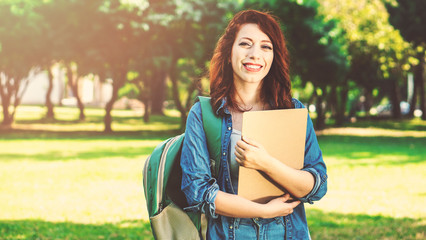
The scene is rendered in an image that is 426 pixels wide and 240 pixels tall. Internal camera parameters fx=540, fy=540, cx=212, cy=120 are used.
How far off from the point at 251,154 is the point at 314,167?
0.35 meters

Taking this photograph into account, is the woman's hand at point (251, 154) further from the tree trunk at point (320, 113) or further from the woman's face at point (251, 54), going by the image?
the tree trunk at point (320, 113)

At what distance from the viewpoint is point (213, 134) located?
219 centimetres

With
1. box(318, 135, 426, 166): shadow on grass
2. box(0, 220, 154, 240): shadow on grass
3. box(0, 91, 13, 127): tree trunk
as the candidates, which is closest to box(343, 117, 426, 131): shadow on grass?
box(318, 135, 426, 166): shadow on grass

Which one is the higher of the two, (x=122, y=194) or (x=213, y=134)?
(x=213, y=134)

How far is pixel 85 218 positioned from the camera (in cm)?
768

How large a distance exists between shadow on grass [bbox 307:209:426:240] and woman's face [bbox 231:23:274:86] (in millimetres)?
4479

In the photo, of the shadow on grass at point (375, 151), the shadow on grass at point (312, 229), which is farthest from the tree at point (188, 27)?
the shadow on grass at point (312, 229)

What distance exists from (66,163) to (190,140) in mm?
12379

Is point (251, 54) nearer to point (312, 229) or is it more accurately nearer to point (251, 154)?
point (251, 154)

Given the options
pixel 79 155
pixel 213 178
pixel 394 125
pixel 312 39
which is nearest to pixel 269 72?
pixel 213 178

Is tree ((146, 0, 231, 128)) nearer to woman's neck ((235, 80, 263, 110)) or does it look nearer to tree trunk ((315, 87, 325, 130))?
tree trunk ((315, 87, 325, 130))

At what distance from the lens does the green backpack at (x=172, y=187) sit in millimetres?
2201

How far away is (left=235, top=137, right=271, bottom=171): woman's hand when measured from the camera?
2.06 metres

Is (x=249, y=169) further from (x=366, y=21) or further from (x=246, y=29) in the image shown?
(x=366, y=21)
